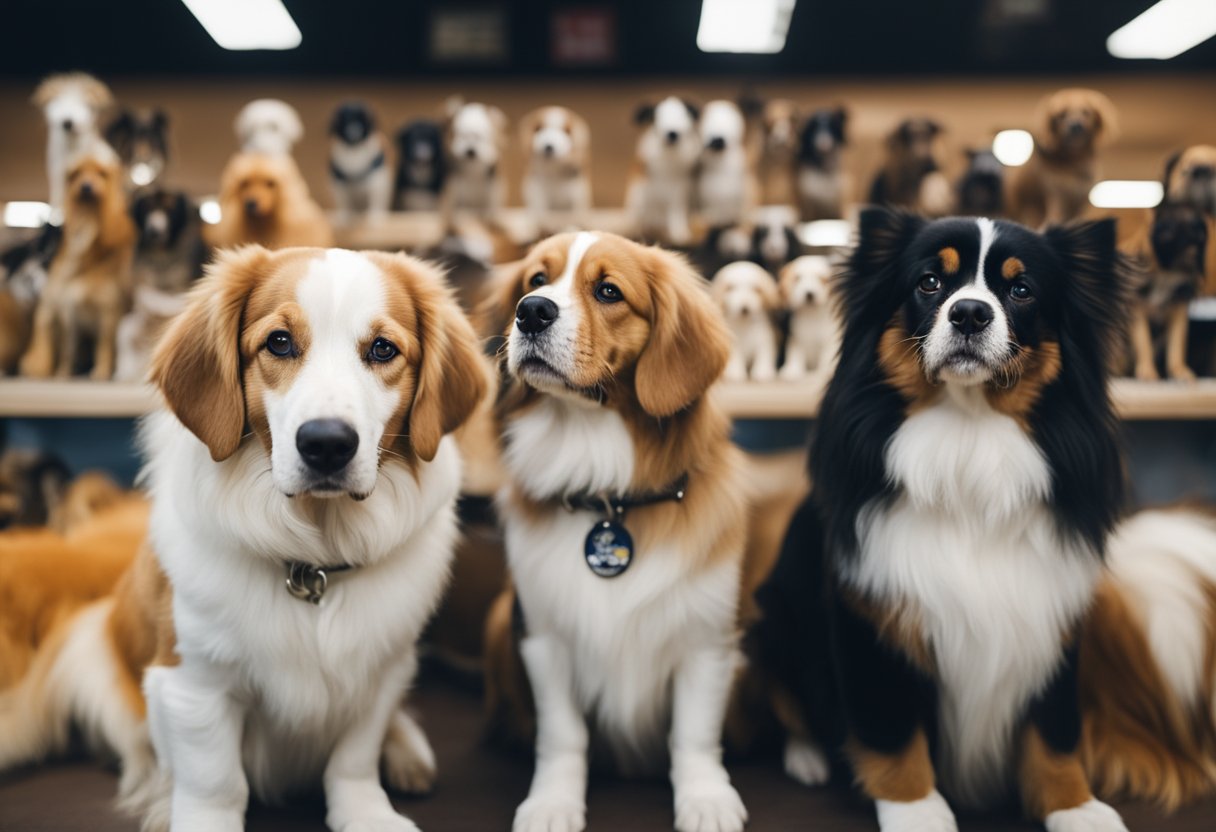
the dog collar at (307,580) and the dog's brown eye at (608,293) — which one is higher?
the dog's brown eye at (608,293)

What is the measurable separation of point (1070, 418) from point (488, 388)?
3.59ft

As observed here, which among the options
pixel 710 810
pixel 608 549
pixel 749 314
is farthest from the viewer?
pixel 749 314

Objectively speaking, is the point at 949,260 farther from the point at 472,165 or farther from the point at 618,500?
the point at 472,165

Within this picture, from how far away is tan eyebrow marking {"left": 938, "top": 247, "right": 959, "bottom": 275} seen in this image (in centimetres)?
164

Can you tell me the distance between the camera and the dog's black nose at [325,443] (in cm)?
136

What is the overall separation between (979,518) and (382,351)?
1.14 metres

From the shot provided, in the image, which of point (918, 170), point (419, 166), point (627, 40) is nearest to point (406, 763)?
point (419, 166)

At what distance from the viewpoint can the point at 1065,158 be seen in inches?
136

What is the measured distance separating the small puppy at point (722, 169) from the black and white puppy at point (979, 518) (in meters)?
1.96

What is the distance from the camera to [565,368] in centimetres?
165

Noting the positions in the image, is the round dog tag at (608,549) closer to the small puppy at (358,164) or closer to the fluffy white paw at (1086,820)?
the fluffy white paw at (1086,820)

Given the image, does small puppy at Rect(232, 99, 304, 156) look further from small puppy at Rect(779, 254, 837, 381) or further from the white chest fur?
the white chest fur

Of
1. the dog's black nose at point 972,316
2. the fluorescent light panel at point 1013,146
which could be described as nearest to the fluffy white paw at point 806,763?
the dog's black nose at point 972,316

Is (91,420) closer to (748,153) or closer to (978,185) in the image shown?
(748,153)
